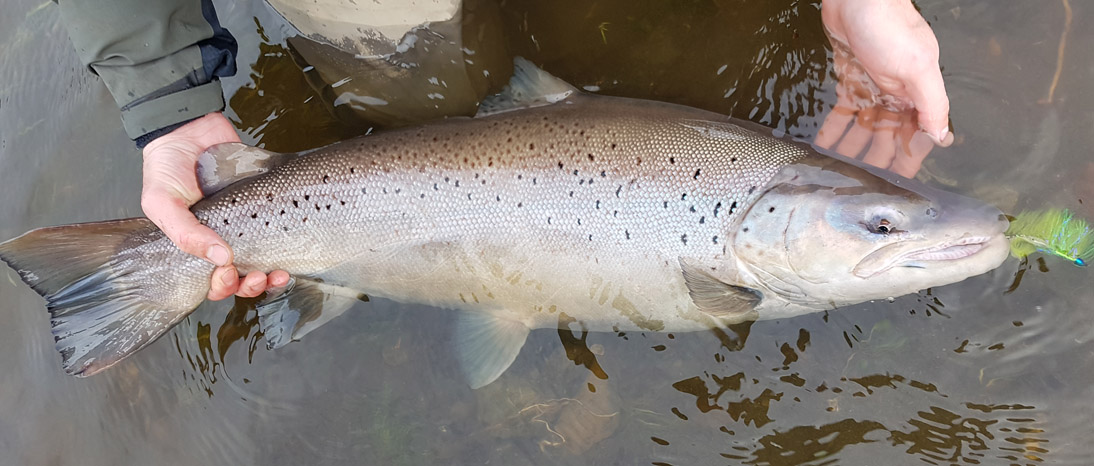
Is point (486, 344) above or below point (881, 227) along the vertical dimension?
below

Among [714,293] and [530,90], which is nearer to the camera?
[714,293]

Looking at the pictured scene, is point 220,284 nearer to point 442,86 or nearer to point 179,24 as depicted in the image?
point 179,24

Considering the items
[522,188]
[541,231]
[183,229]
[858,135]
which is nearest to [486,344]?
[541,231]

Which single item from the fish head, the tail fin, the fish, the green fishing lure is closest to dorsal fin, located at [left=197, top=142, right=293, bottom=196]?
the fish

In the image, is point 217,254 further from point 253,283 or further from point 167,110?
point 167,110

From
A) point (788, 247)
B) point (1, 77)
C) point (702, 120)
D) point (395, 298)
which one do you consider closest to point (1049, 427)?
point (788, 247)

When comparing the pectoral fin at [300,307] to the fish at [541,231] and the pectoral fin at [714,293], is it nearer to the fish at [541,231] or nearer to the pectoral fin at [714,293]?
the fish at [541,231]

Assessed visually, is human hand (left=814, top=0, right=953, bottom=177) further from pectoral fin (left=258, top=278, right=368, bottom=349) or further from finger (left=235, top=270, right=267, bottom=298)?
finger (left=235, top=270, right=267, bottom=298)

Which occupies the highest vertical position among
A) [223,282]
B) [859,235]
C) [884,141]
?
[223,282]
